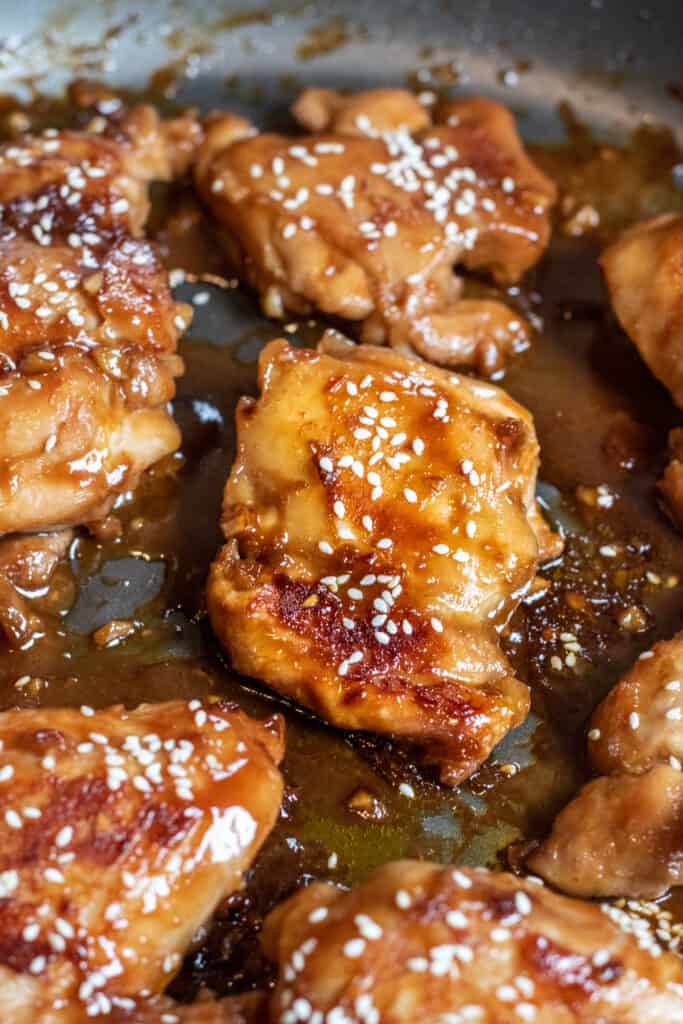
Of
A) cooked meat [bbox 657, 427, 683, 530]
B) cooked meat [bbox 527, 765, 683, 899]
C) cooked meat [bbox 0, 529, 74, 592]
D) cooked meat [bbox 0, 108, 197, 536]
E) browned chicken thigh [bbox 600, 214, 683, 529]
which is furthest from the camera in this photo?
browned chicken thigh [bbox 600, 214, 683, 529]

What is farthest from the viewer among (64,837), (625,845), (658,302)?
(658,302)

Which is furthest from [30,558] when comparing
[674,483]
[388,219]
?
[674,483]

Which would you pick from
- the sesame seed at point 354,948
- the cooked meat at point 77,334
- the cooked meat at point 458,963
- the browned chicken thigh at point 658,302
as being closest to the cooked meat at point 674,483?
the browned chicken thigh at point 658,302

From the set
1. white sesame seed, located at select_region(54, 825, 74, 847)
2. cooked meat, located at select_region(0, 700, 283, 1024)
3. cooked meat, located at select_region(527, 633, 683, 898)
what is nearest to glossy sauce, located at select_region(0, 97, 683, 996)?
cooked meat, located at select_region(527, 633, 683, 898)

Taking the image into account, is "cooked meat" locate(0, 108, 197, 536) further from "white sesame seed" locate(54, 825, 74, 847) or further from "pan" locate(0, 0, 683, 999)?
"white sesame seed" locate(54, 825, 74, 847)

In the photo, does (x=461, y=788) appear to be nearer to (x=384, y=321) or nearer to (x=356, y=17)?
(x=384, y=321)

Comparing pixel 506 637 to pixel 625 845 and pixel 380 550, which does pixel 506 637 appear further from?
pixel 625 845
